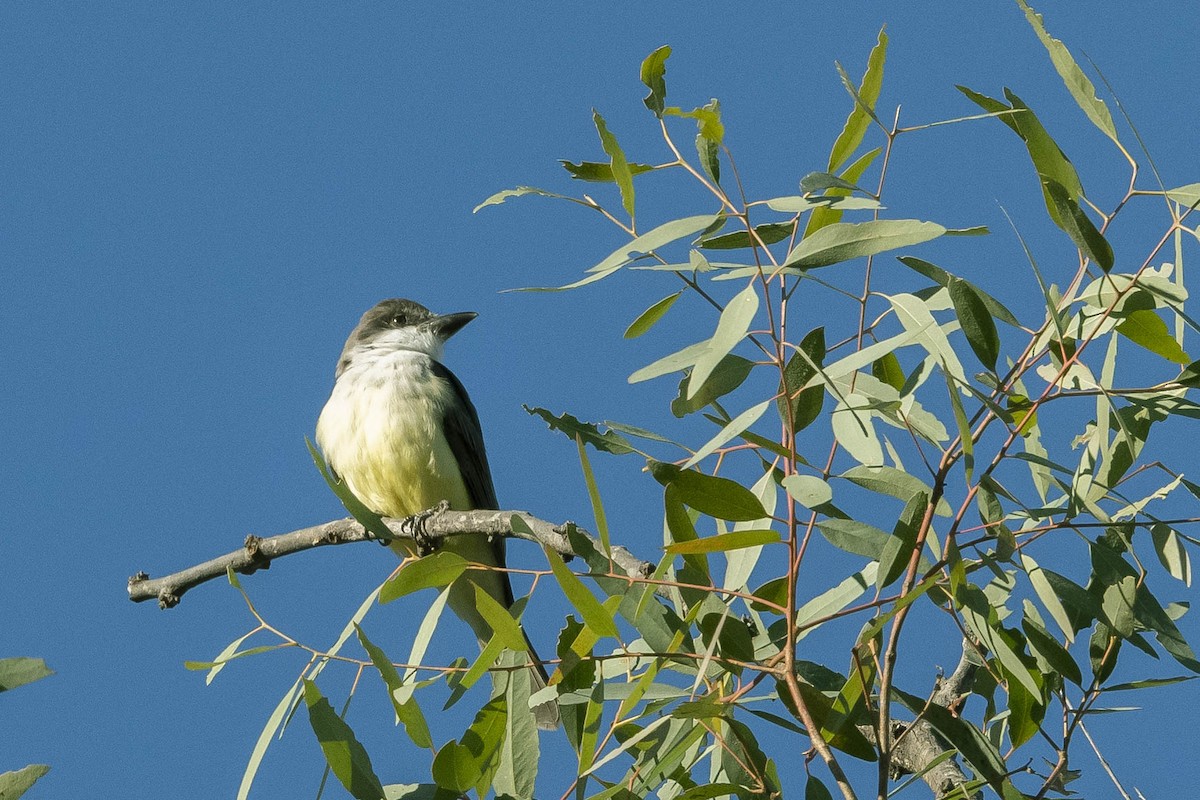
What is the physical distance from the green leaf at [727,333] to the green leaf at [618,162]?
33cm

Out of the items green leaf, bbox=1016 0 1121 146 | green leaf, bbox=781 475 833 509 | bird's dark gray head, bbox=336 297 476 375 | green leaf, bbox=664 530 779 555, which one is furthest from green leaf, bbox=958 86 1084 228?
bird's dark gray head, bbox=336 297 476 375

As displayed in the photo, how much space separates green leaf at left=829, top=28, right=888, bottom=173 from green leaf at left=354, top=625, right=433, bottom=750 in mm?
1300

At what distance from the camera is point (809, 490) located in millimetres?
2191

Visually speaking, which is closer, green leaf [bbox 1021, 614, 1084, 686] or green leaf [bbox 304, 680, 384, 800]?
green leaf [bbox 304, 680, 384, 800]

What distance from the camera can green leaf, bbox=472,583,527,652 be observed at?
239 cm

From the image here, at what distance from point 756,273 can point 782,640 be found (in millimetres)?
744

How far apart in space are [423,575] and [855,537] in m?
0.88

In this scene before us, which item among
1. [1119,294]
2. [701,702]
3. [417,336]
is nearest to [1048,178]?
[1119,294]

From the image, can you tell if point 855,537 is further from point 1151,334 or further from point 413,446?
point 413,446

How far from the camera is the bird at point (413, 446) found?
20.9 ft

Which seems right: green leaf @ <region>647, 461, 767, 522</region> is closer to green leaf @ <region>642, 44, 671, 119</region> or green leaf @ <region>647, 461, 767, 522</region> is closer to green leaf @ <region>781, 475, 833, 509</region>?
green leaf @ <region>781, 475, 833, 509</region>

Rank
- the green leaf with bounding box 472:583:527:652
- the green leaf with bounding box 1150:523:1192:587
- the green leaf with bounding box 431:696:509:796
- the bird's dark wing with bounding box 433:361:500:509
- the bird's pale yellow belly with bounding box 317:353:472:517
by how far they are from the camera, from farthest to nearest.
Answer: the bird's dark wing with bounding box 433:361:500:509 → the bird's pale yellow belly with bounding box 317:353:472:517 → the green leaf with bounding box 1150:523:1192:587 → the green leaf with bounding box 431:696:509:796 → the green leaf with bounding box 472:583:527:652

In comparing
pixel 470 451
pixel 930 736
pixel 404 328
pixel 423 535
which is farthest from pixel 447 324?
pixel 930 736

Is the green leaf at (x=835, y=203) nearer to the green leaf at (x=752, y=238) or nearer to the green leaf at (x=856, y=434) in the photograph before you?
the green leaf at (x=752, y=238)
